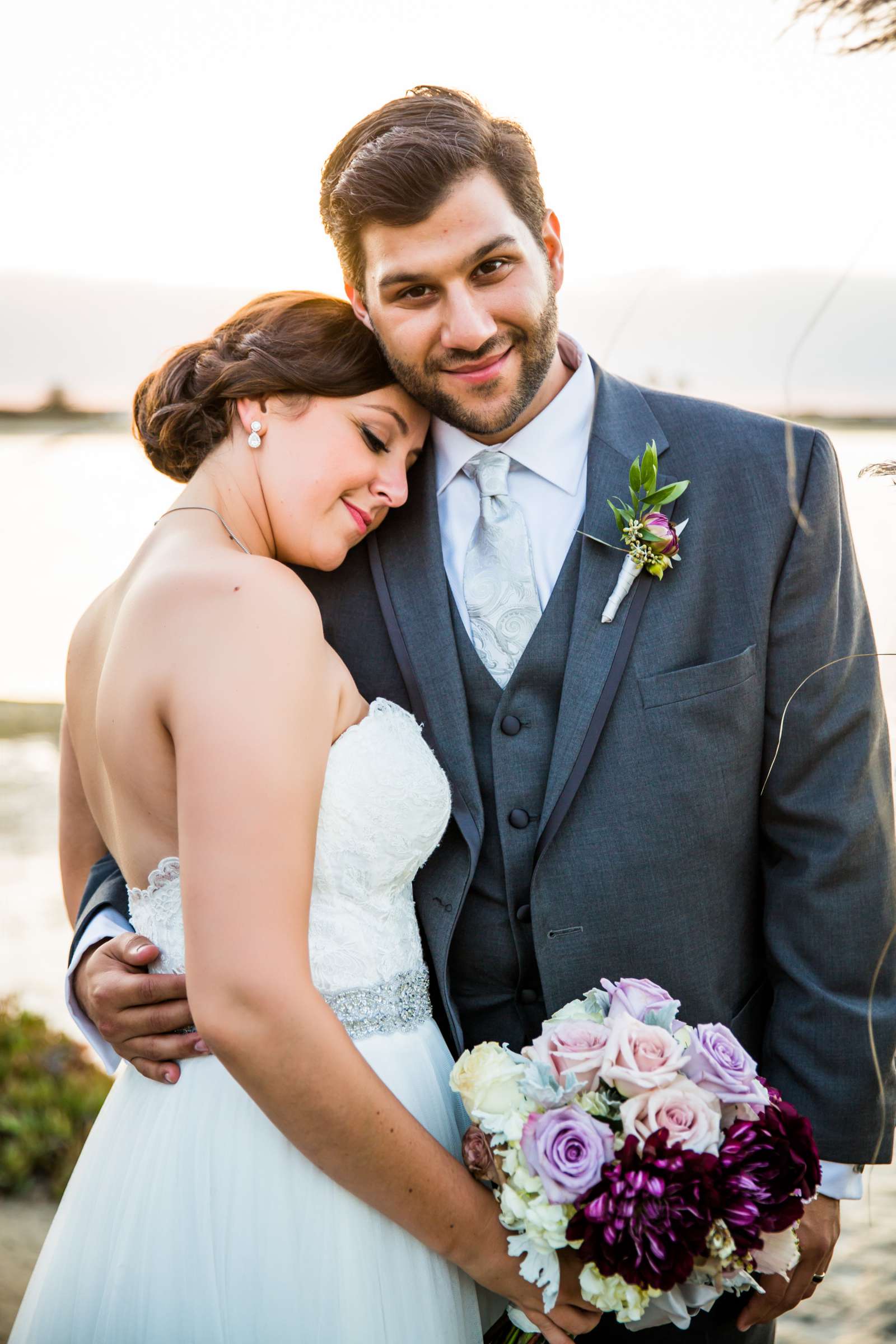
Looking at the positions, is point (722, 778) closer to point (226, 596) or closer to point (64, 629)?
point (226, 596)

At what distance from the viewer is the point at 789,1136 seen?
1527 mm

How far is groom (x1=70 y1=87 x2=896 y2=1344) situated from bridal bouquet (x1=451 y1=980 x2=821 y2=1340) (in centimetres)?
37

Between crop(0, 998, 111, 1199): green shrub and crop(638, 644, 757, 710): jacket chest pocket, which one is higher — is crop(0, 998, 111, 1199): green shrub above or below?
below

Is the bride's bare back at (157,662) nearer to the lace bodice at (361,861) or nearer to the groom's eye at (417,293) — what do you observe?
the lace bodice at (361,861)

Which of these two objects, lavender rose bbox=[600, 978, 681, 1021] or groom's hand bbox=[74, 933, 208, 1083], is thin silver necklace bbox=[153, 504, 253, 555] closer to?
groom's hand bbox=[74, 933, 208, 1083]

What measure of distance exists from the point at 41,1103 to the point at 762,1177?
3826 mm

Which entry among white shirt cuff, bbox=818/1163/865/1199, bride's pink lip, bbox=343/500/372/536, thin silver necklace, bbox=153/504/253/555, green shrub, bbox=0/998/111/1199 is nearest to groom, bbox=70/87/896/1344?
white shirt cuff, bbox=818/1163/865/1199

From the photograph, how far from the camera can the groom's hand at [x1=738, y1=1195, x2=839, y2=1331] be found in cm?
189

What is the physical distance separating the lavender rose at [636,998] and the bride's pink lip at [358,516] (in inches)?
39.0

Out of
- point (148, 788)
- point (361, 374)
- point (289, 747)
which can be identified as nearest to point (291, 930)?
point (289, 747)

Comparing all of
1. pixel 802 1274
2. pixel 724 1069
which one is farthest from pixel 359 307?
pixel 802 1274

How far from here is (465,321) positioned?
2006mm

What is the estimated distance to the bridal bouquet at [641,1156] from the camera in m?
1.39

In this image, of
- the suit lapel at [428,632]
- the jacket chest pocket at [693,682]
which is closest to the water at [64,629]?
the jacket chest pocket at [693,682]
